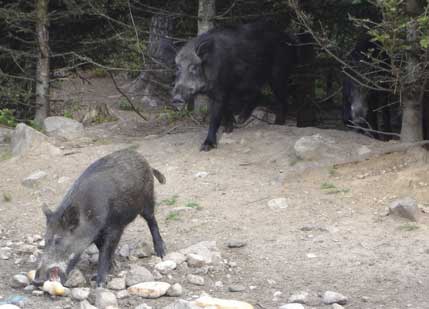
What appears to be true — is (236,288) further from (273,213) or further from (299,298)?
(273,213)

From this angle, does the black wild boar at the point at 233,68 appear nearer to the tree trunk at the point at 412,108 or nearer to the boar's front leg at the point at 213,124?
the boar's front leg at the point at 213,124

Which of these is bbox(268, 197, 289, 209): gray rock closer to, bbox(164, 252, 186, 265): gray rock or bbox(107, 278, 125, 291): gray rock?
bbox(164, 252, 186, 265): gray rock

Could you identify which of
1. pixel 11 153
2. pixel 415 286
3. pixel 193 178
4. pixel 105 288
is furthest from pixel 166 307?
pixel 11 153

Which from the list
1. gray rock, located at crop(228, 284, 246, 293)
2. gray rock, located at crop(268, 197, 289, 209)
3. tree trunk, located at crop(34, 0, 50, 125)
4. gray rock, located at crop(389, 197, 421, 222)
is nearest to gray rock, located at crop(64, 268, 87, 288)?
gray rock, located at crop(228, 284, 246, 293)

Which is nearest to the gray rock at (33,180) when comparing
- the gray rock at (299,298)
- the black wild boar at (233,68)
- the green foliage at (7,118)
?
the black wild boar at (233,68)

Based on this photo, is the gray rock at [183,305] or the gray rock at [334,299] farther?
the gray rock at [334,299]

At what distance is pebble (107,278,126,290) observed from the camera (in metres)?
6.02

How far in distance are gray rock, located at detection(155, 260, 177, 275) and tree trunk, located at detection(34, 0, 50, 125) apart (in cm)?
575

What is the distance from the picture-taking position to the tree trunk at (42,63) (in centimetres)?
1110

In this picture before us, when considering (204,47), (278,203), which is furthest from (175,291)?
(204,47)

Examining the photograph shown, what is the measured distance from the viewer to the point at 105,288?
19.7 feet

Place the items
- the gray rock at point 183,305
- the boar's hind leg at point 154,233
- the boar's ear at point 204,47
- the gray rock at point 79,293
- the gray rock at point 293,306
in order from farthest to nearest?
the boar's ear at point 204,47 < the boar's hind leg at point 154,233 < the gray rock at point 79,293 < the gray rock at point 293,306 < the gray rock at point 183,305

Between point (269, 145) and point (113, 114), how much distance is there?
4264 mm

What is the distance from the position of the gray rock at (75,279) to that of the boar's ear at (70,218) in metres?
0.40
